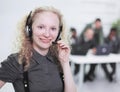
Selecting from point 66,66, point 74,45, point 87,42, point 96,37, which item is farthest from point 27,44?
point 96,37

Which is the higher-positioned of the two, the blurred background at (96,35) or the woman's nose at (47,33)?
the woman's nose at (47,33)

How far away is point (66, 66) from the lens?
48.1 inches

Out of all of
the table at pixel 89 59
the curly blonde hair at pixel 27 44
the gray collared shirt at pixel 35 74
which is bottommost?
the table at pixel 89 59

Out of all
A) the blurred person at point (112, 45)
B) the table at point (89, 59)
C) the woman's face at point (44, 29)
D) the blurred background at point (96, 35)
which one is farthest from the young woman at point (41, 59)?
the blurred person at point (112, 45)

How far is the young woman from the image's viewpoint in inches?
44.2

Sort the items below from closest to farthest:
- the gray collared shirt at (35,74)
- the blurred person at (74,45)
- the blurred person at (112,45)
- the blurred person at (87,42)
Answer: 1. the gray collared shirt at (35,74)
2. the blurred person at (74,45)
3. the blurred person at (87,42)
4. the blurred person at (112,45)

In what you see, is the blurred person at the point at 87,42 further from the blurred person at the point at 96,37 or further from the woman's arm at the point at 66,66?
the woman's arm at the point at 66,66

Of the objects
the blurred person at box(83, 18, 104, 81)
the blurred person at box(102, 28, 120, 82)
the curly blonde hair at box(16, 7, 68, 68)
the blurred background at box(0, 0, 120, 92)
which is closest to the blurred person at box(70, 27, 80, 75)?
the blurred background at box(0, 0, 120, 92)

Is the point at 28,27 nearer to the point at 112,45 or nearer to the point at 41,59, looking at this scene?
the point at 41,59

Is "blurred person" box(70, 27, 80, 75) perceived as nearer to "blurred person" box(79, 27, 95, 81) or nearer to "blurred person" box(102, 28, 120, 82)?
"blurred person" box(79, 27, 95, 81)

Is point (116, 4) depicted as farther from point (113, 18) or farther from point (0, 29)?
point (0, 29)

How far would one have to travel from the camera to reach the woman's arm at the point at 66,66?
1198mm

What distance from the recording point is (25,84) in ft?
3.64

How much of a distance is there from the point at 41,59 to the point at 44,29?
146mm
